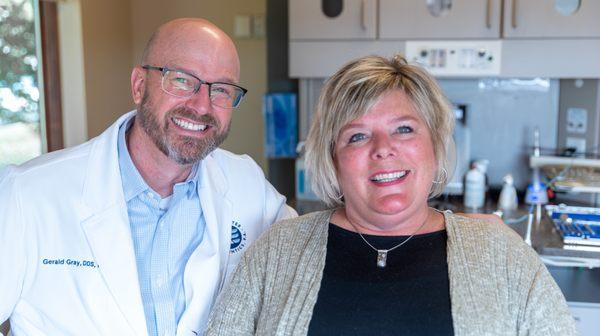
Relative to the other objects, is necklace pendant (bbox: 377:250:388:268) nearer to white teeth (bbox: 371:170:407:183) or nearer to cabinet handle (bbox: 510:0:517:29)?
white teeth (bbox: 371:170:407:183)

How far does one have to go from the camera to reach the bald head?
159 centimetres

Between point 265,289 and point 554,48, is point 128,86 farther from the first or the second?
point 265,289

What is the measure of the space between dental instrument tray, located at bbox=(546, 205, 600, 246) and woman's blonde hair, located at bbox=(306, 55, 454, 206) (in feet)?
2.86

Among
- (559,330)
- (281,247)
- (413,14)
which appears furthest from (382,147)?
(413,14)

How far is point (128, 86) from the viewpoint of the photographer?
3.54m

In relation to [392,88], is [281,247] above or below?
below

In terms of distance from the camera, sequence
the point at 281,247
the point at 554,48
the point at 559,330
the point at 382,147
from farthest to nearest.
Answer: the point at 554,48 → the point at 281,247 → the point at 382,147 → the point at 559,330

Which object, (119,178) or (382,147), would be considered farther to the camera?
(119,178)

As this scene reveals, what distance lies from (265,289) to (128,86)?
7.71ft

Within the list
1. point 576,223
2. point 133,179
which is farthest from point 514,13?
point 133,179

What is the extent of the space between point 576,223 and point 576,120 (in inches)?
27.3

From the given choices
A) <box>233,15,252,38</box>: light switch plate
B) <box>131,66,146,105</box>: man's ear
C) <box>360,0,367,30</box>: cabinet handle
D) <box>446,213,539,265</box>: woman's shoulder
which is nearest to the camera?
<box>446,213,539,265</box>: woman's shoulder

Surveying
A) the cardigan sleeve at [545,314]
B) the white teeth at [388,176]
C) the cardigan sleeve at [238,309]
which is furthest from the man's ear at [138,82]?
the cardigan sleeve at [545,314]

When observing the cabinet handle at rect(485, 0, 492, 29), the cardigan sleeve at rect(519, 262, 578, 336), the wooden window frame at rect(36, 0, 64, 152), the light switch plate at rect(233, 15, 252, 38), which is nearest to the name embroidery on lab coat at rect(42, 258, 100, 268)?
the cardigan sleeve at rect(519, 262, 578, 336)
